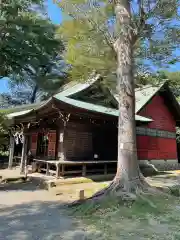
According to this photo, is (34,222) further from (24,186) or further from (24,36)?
(24,36)

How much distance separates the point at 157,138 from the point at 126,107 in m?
11.6

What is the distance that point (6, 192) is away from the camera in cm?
902

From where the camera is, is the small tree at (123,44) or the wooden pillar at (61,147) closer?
the small tree at (123,44)

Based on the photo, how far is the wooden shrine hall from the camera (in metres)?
11.7

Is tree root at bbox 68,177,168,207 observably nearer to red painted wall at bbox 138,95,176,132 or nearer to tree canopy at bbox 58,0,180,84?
tree canopy at bbox 58,0,180,84

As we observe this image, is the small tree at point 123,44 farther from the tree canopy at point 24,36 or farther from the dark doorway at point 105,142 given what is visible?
the tree canopy at point 24,36

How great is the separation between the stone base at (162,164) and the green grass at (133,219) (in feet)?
32.2

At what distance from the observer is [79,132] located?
12945 mm

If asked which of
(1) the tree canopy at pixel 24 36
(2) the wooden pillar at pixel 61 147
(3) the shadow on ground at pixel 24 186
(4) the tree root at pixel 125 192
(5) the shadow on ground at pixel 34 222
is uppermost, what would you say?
(1) the tree canopy at pixel 24 36

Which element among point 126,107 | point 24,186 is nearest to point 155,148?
point 24,186

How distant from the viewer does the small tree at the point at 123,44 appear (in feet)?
24.4

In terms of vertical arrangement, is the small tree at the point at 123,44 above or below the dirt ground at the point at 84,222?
above

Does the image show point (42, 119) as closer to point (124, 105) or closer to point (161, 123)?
point (124, 105)

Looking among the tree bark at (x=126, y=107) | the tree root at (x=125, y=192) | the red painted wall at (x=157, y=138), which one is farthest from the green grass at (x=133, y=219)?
the red painted wall at (x=157, y=138)
